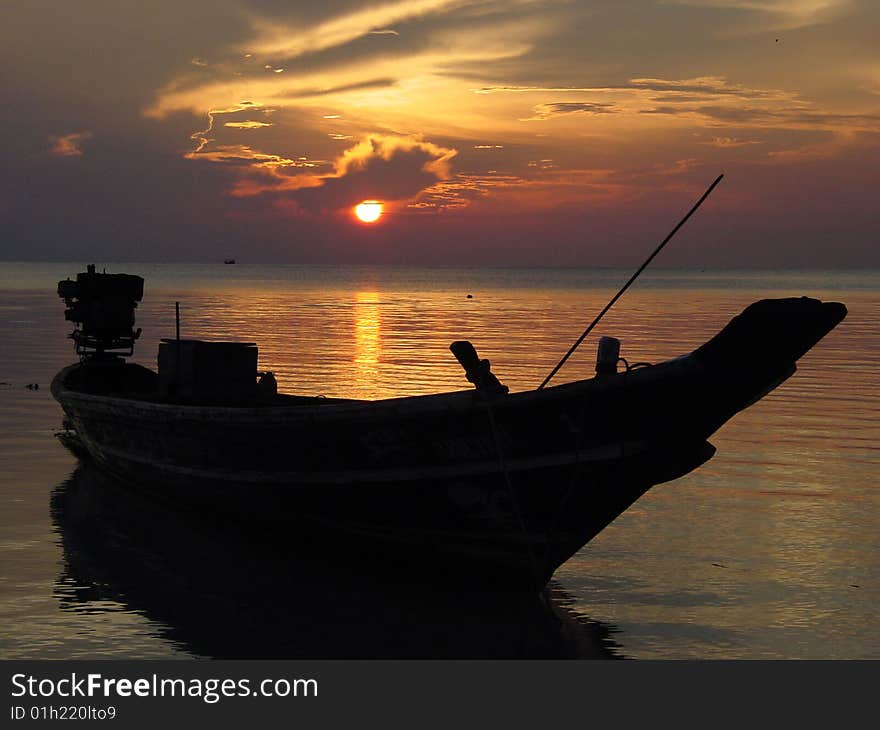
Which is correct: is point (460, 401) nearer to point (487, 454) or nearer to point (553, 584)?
point (487, 454)

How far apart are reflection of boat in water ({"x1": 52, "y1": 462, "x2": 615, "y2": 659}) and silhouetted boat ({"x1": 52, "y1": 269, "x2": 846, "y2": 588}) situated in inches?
16.4

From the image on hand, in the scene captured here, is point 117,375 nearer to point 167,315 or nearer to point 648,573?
point 648,573

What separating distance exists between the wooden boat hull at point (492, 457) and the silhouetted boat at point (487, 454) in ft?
0.05

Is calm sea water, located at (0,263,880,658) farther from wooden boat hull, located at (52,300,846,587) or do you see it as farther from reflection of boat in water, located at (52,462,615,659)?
wooden boat hull, located at (52,300,846,587)

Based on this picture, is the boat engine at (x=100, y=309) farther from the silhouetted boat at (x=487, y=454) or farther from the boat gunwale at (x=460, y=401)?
the boat gunwale at (x=460, y=401)

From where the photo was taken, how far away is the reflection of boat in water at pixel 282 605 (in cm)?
998

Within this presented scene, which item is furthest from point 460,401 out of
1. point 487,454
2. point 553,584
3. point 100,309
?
point 100,309

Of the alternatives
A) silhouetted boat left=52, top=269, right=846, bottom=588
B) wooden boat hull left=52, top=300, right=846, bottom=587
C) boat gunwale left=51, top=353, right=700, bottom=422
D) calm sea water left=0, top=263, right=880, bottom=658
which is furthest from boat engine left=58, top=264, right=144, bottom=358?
boat gunwale left=51, top=353, right=700, bottom=422

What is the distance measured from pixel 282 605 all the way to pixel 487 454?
2456 millimetres

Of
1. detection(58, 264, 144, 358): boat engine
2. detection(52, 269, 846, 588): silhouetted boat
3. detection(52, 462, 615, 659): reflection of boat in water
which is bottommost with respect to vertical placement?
detection(52, 462, 615, 659): reflection of boat in water

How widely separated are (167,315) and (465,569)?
55392mm

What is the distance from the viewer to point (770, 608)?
35.7 feet

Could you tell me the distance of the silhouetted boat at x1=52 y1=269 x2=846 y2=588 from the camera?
33.5 feet
